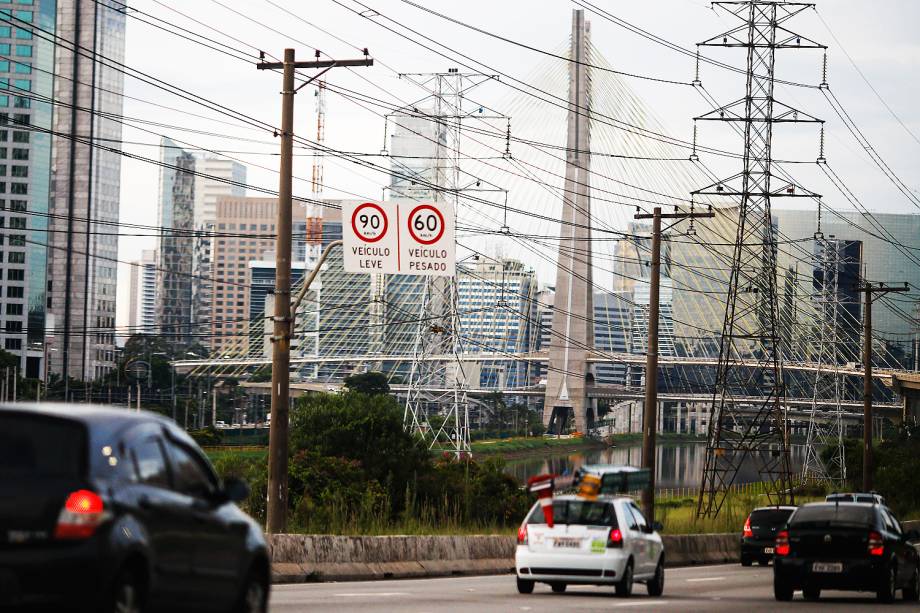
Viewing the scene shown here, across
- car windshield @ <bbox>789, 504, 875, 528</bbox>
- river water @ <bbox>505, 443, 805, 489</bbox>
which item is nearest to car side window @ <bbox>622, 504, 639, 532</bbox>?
car windshield @ <bbox>789, 504, 875, 528</bbox>

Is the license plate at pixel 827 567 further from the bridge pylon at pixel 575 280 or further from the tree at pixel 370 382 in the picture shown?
the tree at pixel 370 382

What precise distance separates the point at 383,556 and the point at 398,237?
10.0 metres

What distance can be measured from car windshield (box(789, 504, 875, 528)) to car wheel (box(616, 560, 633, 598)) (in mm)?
2631

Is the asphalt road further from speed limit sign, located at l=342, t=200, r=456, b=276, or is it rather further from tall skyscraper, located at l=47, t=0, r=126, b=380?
tall skyscraper, located at l=47, t=0, r=126, b=380

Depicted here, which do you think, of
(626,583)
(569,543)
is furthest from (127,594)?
(626,583)

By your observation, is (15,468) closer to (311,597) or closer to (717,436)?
(311,597)

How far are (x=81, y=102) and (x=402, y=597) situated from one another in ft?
606

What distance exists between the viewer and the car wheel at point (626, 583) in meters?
21.1

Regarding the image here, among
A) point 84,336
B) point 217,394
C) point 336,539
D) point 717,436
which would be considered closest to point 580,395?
point 217,394

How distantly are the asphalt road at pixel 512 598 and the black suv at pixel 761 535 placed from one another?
8.64 m

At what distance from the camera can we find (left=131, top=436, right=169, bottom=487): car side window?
9102 mm

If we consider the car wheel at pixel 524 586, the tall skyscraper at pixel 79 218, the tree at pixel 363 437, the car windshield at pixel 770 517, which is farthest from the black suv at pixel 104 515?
the tall skyscraper at pixel 79 218

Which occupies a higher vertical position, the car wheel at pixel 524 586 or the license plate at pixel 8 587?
the license plate at pixel 8 587

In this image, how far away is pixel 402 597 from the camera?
18.8m
